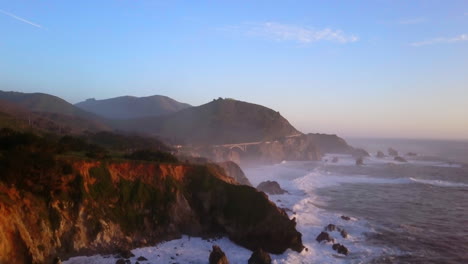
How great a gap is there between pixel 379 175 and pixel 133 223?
59755 mm

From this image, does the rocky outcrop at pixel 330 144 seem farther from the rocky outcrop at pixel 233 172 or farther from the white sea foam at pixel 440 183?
the rocky outcrop at pixel 233 172

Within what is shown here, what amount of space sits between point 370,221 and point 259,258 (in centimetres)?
1754

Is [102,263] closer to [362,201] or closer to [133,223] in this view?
[133,223]

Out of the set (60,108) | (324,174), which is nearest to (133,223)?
(324,174)

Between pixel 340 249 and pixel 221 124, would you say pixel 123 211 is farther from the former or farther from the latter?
pixel 221 124

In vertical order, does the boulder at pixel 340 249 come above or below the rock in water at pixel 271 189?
below

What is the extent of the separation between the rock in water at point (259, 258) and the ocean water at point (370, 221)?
0.74 metres

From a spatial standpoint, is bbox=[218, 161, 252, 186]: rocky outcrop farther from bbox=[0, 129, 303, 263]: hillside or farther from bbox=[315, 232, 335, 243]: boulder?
bbox=[315, 232, 335, 243]: boulder

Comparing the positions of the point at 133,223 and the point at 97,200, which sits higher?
the point at 97,200

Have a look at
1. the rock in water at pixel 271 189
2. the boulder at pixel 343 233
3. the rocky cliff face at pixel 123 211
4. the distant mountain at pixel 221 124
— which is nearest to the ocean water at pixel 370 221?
the boulder at pixel 343 233

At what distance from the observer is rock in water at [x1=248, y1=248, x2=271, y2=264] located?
25266 millimetres

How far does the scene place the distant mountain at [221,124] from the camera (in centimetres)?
11412

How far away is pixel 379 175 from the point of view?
7456cm

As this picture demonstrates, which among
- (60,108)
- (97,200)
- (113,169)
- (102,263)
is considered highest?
(60,108)
